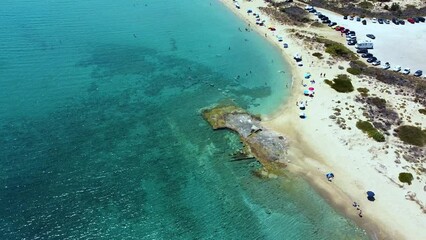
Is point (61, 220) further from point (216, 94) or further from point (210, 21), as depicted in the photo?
point (210, 21)

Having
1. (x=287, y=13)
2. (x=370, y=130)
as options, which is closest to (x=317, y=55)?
(x=287, y=13)

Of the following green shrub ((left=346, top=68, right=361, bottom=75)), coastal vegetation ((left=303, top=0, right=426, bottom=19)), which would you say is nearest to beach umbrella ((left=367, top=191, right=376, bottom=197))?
green shrub ((left=346, top=68, right=361, bottom=75))

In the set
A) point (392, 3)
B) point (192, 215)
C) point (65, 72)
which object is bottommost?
point (192, 215)

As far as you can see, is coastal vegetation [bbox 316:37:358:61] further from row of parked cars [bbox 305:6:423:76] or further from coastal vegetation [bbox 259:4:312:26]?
coastal vegetation [bbox 259:4:312:26]

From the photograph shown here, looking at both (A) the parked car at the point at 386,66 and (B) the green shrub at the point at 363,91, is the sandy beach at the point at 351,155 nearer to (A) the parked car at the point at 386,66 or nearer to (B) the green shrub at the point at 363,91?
(B) the green shrub at the point at 363,91

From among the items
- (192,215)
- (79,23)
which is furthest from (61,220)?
(79,23)

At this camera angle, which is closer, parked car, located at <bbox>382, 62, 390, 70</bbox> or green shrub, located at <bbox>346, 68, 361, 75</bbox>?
green shrub, located at <bbox>346, 68, 361, 75</bbox>
